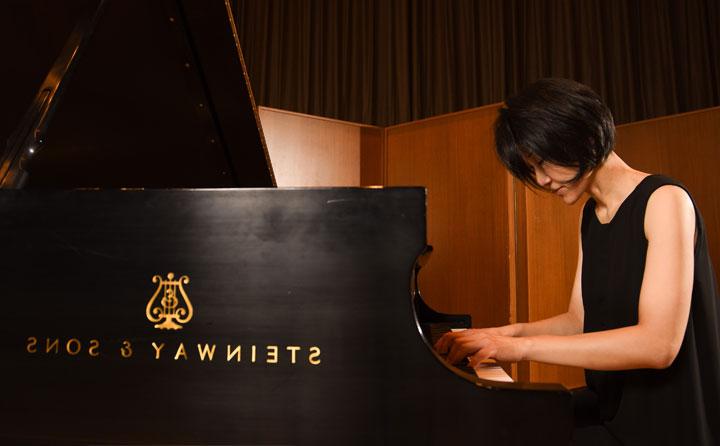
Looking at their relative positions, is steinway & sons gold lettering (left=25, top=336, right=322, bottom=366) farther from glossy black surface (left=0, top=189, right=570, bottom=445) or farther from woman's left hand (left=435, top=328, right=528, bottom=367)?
woman's left hand (left=435, top=328, right=528, bottom=367)

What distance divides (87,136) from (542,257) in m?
2.60

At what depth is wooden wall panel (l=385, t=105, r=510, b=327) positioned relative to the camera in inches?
127

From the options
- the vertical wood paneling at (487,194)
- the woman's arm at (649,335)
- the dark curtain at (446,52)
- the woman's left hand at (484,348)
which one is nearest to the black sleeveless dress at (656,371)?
the woman's arm at (649,335)

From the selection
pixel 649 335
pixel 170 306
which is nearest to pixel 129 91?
pixel 170 306

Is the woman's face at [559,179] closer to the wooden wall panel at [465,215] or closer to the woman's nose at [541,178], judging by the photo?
the woman's nose at [541,178]

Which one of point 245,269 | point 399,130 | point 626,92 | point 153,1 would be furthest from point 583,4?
point 245,269

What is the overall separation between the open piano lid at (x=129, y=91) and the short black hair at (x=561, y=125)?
2.47 ft

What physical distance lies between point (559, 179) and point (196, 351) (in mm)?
864

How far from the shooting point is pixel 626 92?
407cm

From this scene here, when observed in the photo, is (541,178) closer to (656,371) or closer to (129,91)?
(656,371)

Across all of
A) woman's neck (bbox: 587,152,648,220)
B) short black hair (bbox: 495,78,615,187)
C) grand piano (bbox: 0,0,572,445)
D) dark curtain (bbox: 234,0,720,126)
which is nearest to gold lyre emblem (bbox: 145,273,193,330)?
grand piano (bbox: 0,0,572,445)

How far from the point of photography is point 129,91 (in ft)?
5.03

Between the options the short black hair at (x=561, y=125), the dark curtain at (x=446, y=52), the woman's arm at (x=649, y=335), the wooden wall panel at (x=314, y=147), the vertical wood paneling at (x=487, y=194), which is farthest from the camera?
the dark curtain at (x=446, y=52)

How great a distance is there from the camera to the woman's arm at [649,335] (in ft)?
3.31
